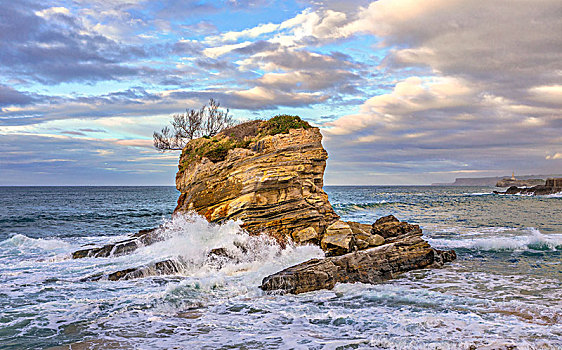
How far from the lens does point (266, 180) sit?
1986cm

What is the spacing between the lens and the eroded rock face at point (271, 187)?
19688 mm

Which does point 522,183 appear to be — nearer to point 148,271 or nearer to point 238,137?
point 238,137

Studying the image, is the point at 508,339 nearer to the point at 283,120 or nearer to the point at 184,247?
the point at 184,247

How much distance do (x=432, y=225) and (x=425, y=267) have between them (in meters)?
20.7

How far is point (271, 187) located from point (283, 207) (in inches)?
49.1

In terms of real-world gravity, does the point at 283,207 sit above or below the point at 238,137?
below

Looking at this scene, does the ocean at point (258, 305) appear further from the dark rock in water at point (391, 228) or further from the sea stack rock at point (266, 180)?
the dark rock in water at point (391, 228)

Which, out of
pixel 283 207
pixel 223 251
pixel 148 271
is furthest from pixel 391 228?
pixel 148 271

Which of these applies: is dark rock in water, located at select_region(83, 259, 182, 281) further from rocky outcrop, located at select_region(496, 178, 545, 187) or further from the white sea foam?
rocky outcrop, located at select_region(496, 178, 545, 187)

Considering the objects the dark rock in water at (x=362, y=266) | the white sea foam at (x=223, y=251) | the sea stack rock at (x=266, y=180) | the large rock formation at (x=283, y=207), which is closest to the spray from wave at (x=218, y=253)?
the white sea foam at (x=223, y=251)

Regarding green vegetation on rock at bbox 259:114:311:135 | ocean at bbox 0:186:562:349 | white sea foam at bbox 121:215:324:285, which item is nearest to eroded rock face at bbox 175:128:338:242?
green vegetation on rock at bbox 259:114:311:135

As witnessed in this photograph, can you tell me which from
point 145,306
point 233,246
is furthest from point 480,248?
point 145,306

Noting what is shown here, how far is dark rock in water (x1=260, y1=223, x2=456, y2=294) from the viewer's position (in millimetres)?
13071

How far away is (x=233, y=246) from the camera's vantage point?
17.8 meters
